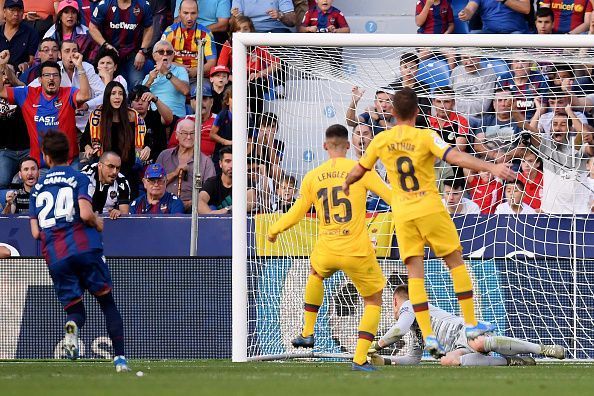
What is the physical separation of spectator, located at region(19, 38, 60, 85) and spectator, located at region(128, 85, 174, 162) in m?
1.42

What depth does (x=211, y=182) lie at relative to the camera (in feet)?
47.2

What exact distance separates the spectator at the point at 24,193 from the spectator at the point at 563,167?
614 centimetres

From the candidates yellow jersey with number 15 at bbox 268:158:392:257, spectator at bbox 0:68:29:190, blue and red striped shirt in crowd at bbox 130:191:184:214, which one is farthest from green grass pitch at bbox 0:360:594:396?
spectator at bbox 0:68:29:190

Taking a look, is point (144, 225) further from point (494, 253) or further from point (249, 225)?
point (494, 253)

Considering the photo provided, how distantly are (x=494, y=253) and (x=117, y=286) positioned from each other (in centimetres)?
405

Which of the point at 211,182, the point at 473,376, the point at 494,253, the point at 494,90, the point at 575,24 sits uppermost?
the point at 575,24

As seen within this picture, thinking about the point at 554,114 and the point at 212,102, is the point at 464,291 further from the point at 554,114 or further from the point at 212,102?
the point at 212,102

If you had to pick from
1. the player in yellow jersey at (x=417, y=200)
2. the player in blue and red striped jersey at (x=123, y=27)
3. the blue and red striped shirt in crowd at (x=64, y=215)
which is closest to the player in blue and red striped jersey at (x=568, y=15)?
the player in blue and red striped jersey at (x=123, y=27)

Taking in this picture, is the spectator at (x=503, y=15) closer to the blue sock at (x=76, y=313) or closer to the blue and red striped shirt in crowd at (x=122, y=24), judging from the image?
the blue and red striped shirt in crowd at (x=122, y=24)

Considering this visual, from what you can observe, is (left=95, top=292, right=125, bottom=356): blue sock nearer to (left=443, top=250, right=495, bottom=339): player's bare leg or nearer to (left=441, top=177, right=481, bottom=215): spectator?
(left=443, top=250, right=495, bottom=339): player's bare leg

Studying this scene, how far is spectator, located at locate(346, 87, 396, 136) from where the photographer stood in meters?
12.9

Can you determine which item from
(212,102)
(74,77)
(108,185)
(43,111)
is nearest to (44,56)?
(74,77)

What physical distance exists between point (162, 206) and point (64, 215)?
498cm

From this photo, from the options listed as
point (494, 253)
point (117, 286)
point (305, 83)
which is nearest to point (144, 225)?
point (117, 286)
